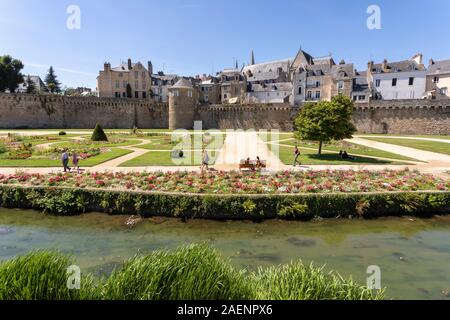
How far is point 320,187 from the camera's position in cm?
1419

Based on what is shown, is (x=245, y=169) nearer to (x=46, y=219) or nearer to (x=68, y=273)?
(x=46, y=219)

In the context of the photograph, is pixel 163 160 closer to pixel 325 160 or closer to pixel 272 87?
pixel 325 160

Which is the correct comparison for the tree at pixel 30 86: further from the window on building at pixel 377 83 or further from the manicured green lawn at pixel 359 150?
the window on building at pixel 377 83

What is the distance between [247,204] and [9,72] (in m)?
61.6

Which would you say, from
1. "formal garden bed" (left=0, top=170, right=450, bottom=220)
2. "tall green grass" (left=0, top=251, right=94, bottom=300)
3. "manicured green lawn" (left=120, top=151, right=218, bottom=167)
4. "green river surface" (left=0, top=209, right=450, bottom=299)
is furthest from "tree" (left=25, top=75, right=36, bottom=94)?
"tall green grass" (left=0, top=251, right=94, bottom=300)

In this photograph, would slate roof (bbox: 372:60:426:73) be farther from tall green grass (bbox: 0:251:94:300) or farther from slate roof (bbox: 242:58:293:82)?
tall green grass (bbox: 0:251:94:300)

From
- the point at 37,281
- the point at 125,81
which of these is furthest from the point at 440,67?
the point at 37,281

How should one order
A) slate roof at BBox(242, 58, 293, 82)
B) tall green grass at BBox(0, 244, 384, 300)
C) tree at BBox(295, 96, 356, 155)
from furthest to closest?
slate roof at BBox(242, 58, 293, 82) → tree at BBox(295, 96, 356, 155) → tall green grass at BBox(0, 244, 384, 300)

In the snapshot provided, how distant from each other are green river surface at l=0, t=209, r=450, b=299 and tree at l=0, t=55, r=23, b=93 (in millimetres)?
53799

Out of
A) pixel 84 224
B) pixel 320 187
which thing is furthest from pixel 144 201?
pixel 320 187

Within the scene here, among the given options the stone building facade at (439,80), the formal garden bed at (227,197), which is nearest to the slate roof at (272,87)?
the stone building facade at (439,80)

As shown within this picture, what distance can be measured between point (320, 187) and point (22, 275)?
12147 mm

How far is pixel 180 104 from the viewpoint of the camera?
55.5 meters

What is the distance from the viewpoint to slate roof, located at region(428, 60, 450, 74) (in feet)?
170
